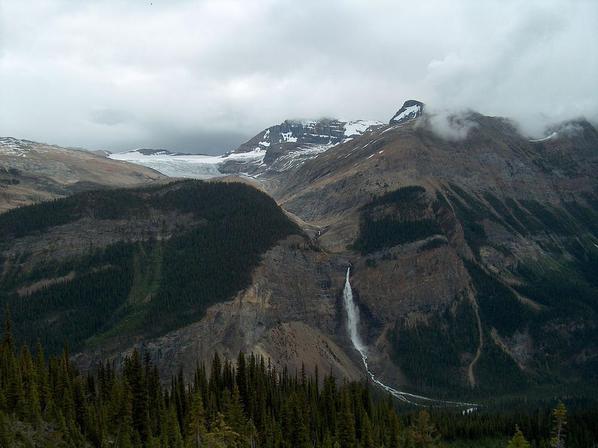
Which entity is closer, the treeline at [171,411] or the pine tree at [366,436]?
the treeline at [171,411]

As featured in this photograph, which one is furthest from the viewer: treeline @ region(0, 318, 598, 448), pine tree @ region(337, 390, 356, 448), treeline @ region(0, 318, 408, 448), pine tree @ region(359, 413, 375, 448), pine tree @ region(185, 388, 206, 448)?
pine tree @ region(337, 390, 356, 448)

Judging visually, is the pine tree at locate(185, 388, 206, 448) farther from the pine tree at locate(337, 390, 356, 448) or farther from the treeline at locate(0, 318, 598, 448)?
the pine tree at locate(337, 390, 356, 448)

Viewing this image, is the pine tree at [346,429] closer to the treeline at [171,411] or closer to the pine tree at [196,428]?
the treeline at [171,411]

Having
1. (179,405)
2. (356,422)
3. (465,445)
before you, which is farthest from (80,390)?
(465,445)

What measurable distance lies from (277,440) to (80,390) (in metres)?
35.1

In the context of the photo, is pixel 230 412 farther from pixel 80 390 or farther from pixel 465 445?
pixel 465 445

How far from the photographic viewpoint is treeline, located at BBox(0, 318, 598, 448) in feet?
346

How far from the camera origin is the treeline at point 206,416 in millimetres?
105562

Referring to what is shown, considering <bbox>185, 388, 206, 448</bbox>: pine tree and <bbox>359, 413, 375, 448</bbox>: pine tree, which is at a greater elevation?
<bbox>185, 388, 206, 448</bbox>: pine tree

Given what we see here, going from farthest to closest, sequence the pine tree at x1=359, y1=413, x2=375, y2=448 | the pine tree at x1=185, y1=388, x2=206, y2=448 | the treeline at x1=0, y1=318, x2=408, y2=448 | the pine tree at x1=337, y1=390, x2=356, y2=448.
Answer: the pine tree at x1=337, y1=390, x2=356, y2=448
the pine tree at x1=359, y1=413, x2=375, y2=448
the pine tree at x1=185, y1=388, x2=206, y2=448
the treeline at x1=0, y1=318, x2=408, y2=448

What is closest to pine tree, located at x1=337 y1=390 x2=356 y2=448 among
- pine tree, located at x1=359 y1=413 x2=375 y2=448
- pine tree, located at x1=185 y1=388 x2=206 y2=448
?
pine tree, located at x1=359 y1=413 x2=375 y2=448

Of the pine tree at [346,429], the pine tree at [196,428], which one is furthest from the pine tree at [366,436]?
the pine tree at [196,428]

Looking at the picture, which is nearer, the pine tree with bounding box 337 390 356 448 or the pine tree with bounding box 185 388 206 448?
the pine tree with bounding box 185 388 206 448

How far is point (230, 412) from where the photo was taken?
426 ft
